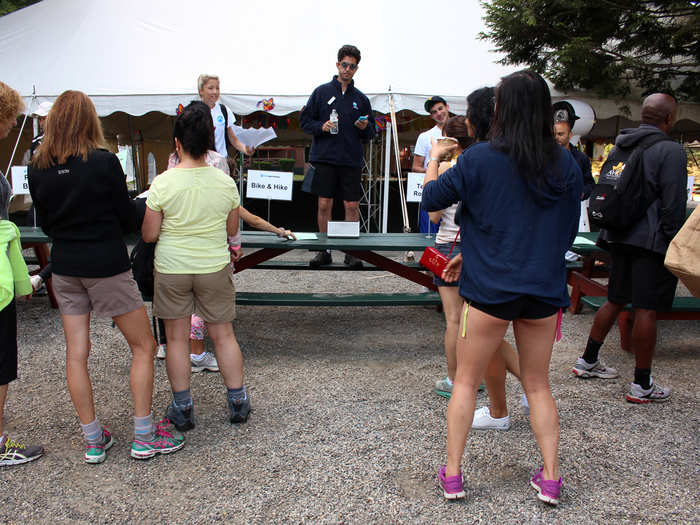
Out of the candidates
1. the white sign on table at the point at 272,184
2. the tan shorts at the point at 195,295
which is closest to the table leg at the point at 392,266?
the tan shorts at the point at 195,295

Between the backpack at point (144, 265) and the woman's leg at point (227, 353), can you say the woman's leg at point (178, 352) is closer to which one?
the woman's leg at point (227, 353)

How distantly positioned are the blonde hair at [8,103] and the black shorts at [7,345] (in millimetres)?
822

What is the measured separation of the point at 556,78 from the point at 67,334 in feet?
23.1

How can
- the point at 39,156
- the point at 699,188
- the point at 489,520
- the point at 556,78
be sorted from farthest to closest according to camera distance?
1. the point at 699,188
2. the point at 556,78
3. the point at 39,156
4. the point at 489,520

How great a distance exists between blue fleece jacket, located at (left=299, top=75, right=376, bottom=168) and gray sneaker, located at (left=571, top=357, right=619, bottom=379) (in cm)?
264

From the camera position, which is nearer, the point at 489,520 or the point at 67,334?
the point at 489,520

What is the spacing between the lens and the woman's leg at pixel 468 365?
6.87 ft

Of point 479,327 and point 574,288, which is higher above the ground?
point 479,327

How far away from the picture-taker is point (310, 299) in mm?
4133

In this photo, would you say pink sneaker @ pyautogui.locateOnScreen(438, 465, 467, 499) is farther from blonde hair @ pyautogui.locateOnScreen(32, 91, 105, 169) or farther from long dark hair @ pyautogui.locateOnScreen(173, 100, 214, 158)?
blonde hair @ pyautogui.locateOnScreen(32, 91, 105, 169)

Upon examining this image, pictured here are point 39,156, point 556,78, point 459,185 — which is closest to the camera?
point 459,185

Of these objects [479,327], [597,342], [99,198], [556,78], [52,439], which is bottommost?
[52,439]

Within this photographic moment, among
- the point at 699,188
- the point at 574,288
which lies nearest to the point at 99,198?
the point at 574,288

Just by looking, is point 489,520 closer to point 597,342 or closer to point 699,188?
point 597,342
